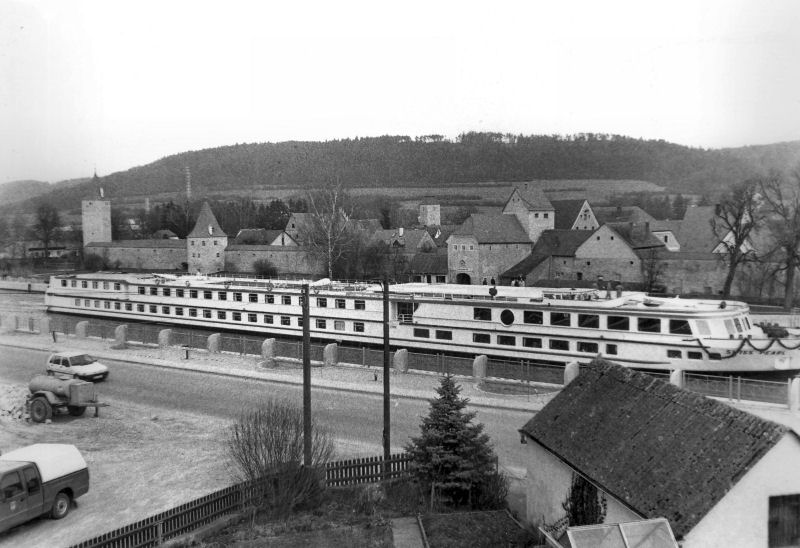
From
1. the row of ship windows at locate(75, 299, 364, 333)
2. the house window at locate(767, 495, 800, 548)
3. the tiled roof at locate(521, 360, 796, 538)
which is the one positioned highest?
the tiled roof at locate(521, 360, 796, 538)

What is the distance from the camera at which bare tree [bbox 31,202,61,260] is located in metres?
24.0

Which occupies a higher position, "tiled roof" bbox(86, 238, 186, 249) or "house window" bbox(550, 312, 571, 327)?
"tiled roof" bbox(86, 238, 186, 249)

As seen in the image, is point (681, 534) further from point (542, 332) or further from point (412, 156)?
point (412, 156)

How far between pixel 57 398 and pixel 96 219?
33804mm

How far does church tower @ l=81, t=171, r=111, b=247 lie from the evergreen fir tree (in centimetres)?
3639

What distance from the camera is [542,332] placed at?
20938 mm

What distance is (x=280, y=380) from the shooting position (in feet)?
64.1

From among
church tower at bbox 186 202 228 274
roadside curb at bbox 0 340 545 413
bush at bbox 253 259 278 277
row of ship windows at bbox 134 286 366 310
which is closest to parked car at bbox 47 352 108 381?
roadside curb at bbox 0 340 545 413

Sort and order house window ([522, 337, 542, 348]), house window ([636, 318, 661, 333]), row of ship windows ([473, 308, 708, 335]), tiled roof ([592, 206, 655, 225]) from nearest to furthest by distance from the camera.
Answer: row of ship windows ([473, 308, 708, 335]), house window ([636, 318, 661, 333]), house window ([522, 337, 542, 348]), tiled roof ([592, 206, 655, 225])

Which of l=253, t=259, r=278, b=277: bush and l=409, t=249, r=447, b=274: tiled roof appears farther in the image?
l=253, t=259, r=278, b=277: bush

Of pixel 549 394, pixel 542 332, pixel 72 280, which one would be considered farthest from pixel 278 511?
pixel 72 280

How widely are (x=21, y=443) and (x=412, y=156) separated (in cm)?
4722

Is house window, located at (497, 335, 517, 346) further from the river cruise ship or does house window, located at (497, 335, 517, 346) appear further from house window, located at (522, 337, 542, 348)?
house window, located at (522, 337, 542, 348)

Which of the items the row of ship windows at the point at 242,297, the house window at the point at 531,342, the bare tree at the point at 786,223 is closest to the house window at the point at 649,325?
the house window at the point at 531,342
